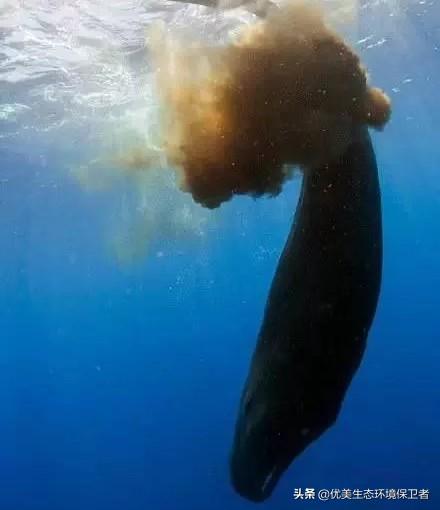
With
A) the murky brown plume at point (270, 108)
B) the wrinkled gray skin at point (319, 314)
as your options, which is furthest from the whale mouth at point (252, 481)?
the murky brown plume at point (270, 108)

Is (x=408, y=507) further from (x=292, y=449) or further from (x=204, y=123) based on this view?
(x=204, y=123)

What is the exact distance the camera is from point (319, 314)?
14.3 ft

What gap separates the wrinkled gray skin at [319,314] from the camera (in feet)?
14.3

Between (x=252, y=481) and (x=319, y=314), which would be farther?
(x=252, y=481)

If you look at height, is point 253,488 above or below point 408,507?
above

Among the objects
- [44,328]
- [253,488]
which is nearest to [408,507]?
[253,488]

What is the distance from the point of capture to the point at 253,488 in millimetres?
4715

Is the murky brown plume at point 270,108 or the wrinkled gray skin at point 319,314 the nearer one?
the murky brown plume at point 270,108

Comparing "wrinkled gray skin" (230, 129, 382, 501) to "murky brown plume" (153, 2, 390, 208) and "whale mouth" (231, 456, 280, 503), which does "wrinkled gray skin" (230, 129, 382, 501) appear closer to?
"whale mouth" (231, 456, 280, 503)

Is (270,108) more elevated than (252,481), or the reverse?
(270,108)

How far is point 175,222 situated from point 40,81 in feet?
74.9

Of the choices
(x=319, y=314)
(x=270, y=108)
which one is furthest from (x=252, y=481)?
(x=270, y=108)

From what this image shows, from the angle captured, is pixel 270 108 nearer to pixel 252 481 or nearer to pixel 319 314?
pixel 319 314

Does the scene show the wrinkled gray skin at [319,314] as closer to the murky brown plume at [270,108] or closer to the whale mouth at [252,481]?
the whale mouth at [252,481]
